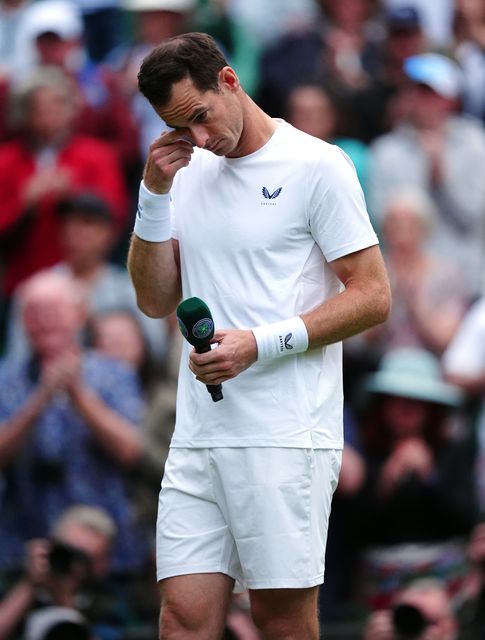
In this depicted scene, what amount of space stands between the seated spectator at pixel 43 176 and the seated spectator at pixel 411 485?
7.73 ft

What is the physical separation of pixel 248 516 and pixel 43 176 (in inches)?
208

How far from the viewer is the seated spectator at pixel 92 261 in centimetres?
930

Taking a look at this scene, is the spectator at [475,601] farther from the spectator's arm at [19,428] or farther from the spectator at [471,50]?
the spectator at [471,50]

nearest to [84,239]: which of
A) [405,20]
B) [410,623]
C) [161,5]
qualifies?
[161,5]

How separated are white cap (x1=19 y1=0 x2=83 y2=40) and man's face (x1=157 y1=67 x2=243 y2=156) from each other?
6.06 m

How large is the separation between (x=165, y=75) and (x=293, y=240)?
70cm

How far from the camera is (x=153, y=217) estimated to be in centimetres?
505

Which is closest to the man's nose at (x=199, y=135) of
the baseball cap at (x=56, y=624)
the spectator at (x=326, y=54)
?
the baseball cap at (x=56, y=624)

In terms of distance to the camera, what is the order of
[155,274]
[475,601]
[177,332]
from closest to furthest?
[155,274] < [475,601] < [177,332]

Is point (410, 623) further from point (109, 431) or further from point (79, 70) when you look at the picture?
point (79, 70)

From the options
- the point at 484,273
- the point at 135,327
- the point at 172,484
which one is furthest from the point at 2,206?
the point at 172,484

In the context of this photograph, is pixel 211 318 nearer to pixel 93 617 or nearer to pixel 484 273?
pixel 93 617

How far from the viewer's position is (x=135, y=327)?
29.7 ft

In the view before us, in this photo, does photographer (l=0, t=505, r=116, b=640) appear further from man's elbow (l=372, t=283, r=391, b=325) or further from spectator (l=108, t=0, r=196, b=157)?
spectator (l=108, t=0, r=196, b=157)
